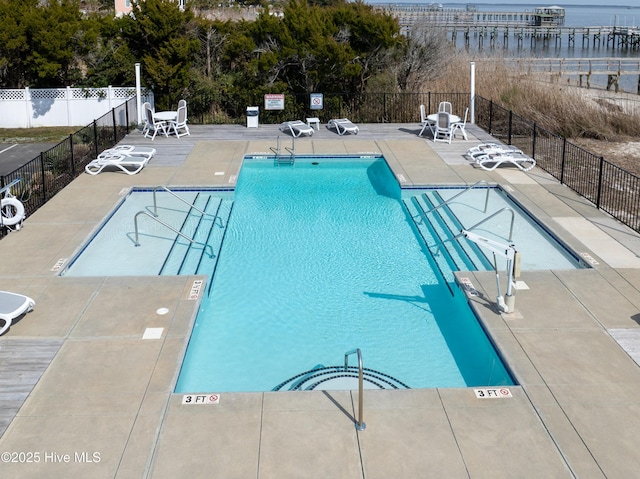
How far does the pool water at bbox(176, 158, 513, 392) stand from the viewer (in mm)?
7871

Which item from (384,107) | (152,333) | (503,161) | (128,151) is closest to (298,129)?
(384,107)

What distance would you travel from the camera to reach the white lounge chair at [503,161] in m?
15.1

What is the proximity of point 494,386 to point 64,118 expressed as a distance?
2078 cm

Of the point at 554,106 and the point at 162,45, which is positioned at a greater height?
the point at 162,45

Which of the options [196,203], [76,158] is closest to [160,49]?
[76,158]

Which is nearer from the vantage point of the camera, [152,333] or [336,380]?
[336,380]

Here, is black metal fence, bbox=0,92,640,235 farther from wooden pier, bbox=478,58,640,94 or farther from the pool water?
wooden pier, bbox=478,58,640,94

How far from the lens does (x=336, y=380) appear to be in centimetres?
755

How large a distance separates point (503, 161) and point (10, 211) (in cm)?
971

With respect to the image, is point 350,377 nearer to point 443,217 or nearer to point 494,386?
point 494,386

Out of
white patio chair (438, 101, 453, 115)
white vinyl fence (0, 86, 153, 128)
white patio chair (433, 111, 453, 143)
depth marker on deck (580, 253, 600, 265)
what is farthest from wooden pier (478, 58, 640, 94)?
depth marker on deck (580, 253, 600, 265)

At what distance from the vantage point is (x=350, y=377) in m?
7.59

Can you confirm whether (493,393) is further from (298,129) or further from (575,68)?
(575,68)

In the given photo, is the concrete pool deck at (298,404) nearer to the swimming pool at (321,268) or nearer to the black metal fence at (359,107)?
the swimming pool at (321,268)
